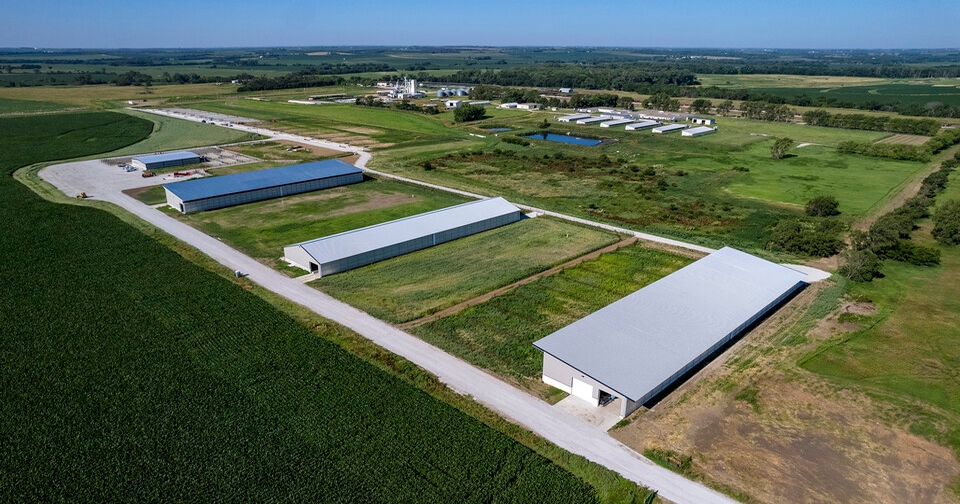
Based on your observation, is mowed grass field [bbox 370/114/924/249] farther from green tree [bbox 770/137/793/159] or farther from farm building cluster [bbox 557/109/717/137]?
farm building cluster [bbox 557/109/717/137]

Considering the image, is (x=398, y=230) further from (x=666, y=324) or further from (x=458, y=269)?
(x=666, y=324)

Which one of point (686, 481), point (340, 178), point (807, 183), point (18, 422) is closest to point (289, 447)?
point (18, 422)

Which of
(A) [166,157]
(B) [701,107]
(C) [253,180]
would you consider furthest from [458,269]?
(B) [701,107]

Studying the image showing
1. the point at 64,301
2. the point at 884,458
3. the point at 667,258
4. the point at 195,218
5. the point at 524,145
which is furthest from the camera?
the point at 524,145

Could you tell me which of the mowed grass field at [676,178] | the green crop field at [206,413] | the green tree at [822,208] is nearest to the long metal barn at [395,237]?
the green crop field at [206,413]

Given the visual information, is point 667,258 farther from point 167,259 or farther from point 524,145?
point 524,145

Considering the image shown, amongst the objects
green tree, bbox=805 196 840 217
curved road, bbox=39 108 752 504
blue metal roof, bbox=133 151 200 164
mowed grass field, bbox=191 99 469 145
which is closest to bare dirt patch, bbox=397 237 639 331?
curved road, bbox=39 108 752 504

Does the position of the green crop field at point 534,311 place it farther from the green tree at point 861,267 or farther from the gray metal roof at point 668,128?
the gray metal roof at point 668,128

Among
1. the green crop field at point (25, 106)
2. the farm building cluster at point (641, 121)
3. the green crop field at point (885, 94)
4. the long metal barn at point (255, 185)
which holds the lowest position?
the long metal barn at point (255, 185)
